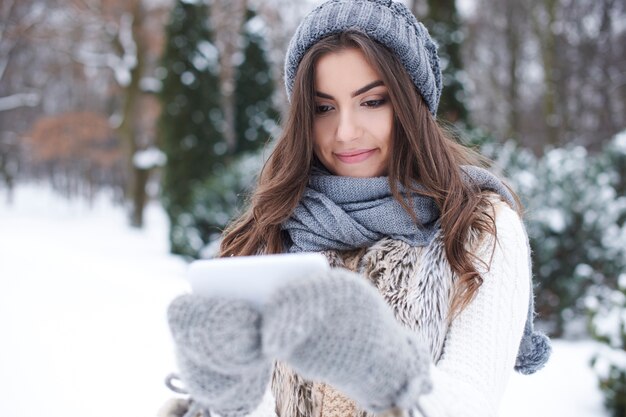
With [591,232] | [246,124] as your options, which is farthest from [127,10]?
[591,232]

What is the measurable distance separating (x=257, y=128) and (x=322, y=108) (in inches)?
419

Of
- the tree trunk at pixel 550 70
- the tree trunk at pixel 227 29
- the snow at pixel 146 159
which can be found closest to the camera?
the tree trunk at pixel 550 70

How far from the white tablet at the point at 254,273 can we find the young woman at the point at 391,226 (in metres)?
0.07

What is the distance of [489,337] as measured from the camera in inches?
50.4

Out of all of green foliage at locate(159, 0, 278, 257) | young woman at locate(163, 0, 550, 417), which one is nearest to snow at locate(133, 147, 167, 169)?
green foliage at locate(159, 0, 278, 257)

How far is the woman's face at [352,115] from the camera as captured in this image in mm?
1494

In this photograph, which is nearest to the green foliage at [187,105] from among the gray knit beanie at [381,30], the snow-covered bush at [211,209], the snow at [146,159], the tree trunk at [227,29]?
the snow-covered bush at [211,209]

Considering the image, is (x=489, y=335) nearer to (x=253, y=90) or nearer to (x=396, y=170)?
(x=396, y=170)

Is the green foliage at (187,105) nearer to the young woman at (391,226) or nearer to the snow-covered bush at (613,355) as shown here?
the snow-covered bush at (613,355)

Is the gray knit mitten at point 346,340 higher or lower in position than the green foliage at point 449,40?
lower

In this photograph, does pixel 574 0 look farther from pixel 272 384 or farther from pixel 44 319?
pixel 272 384

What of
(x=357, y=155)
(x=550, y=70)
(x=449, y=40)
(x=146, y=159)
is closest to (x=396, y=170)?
(x=357, y=155)

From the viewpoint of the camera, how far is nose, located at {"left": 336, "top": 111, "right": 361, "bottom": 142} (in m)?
→ 1.51

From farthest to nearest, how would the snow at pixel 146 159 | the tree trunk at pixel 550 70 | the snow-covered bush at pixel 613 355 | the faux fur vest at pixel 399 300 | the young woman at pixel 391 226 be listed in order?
1. the snow at pixel 146 159
2. the tree trunk at pixel 550 70
3. the snow-covered bush at pixel 613 355
4. the faux fur vest at pixel 399 300
5. the young woman at pixel 391 226
